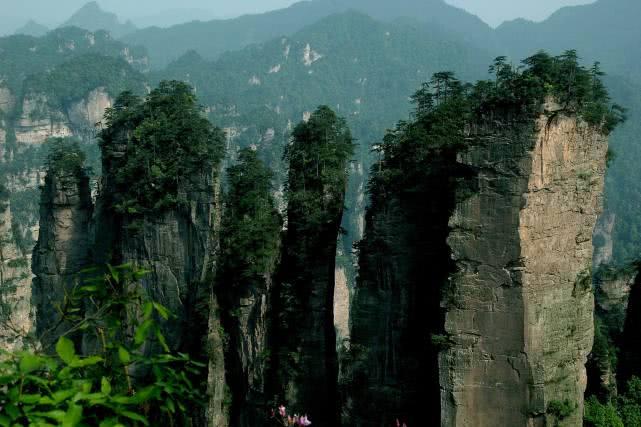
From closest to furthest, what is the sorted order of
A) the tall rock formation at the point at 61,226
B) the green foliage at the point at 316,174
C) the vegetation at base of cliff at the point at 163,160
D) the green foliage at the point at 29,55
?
the green foliage at the point at 316,174
the vegetation at base of cliff at the point at 163,160
the tall rock formation at the point at 61,226
the green foliage at the point at 29,55

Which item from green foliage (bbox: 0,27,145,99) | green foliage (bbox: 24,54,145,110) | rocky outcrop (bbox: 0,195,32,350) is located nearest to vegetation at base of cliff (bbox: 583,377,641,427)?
rocky outcrop (bbox: 0,195,32,350)

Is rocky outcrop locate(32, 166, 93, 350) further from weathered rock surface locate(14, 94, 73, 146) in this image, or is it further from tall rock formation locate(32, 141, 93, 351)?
weathered rock surface locate(14, 94, 73, 146)

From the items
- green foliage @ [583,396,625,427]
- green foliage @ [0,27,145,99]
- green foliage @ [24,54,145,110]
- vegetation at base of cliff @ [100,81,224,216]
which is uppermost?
green foliage @ [0,27,145,99]

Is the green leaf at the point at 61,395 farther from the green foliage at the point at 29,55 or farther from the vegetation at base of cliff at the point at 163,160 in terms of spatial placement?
the green foliage at the point at 29,55

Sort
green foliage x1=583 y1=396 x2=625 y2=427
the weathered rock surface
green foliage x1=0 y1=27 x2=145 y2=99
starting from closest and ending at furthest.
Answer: green foliage x1=583 y1=396 x2=625 y2=427 → the weathered rock surface → green foliage x1=0 y1=27 x2=145 y2=99

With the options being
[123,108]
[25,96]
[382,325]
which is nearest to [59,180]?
[123,108]

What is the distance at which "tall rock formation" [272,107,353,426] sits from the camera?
20812mm

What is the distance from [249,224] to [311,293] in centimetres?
320

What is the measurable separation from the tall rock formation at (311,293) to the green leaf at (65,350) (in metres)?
16.1

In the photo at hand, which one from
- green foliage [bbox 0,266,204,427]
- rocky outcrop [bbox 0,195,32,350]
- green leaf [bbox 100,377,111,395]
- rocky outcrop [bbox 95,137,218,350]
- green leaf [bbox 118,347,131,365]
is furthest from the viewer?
rocky outcrop [bbox 0,195,32,350]

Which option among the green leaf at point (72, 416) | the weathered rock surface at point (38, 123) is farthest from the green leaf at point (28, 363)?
the weathered rock surface at point (38, 123)

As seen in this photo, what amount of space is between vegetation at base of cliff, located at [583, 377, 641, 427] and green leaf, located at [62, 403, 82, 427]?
1500 centimetres

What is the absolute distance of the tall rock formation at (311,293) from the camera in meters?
20.8

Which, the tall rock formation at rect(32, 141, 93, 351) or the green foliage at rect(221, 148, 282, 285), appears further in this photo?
the tall rock formation at rect(32, 141, 93, 351)
